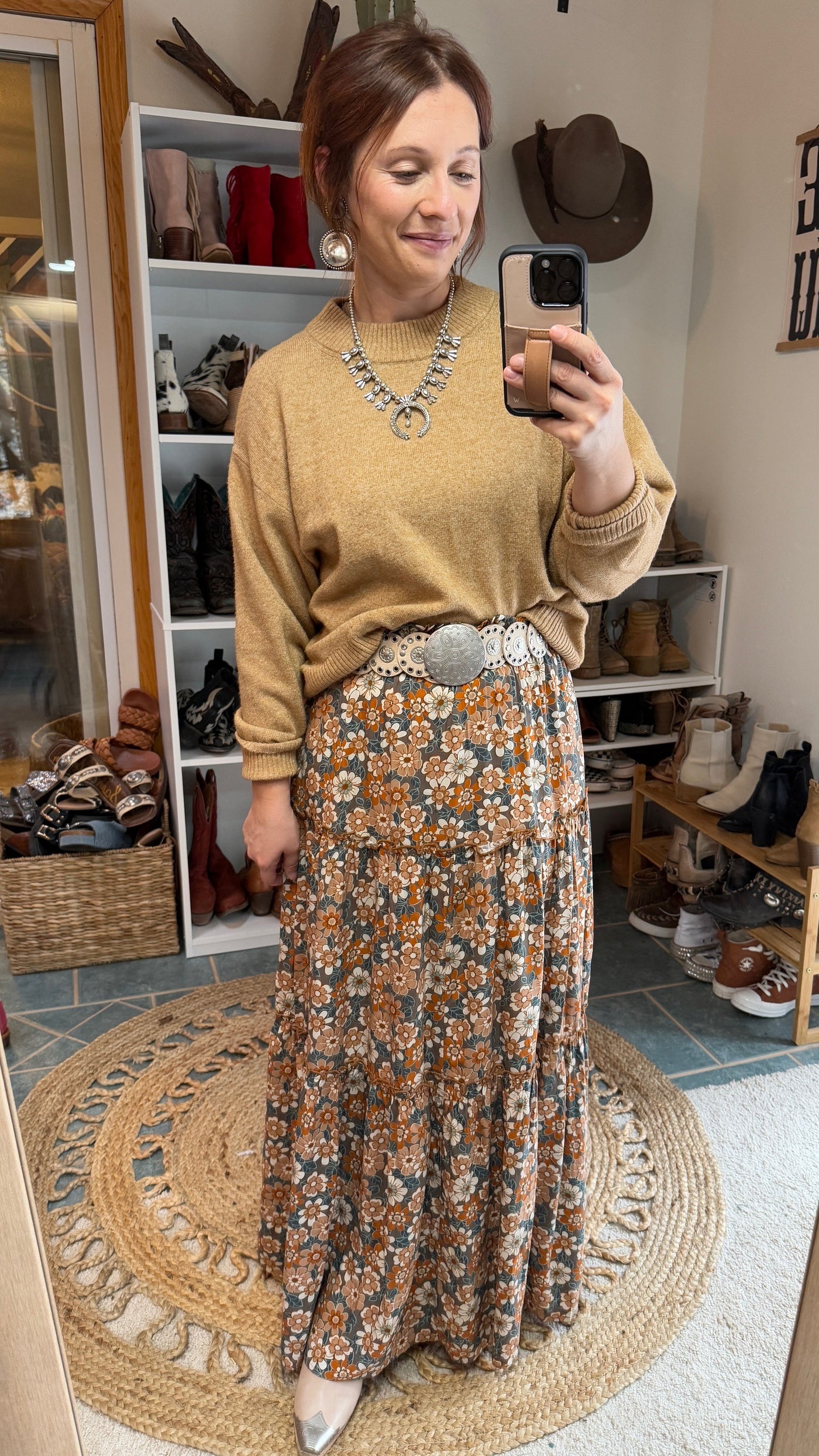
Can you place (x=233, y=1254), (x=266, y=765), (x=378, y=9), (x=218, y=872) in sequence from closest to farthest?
(x=266, y=765)
(x=233, y=1254)
(x=378, y=9)
(x=218, y=872)

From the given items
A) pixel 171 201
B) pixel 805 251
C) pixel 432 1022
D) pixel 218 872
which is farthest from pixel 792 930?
pixel 171 201

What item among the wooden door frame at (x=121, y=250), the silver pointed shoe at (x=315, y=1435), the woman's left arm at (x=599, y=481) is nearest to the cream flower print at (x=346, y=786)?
the woman's left arm at (x=599, y=481)

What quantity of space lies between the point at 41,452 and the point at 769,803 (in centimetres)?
185

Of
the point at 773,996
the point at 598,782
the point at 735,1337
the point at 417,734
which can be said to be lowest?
the point at 735,1337

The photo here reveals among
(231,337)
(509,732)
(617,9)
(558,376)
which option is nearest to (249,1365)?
(509,732)

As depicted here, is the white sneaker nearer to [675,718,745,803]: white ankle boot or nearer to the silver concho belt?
[675,718,745,803]: white ankle boot

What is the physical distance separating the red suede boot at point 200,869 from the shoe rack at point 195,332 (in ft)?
0.10

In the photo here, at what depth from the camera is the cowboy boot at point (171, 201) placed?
6.61 ft

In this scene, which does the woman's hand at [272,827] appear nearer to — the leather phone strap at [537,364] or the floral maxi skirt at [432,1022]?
the floral maxi skirt at [432,1022]

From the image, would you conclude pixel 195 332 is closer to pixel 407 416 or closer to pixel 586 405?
pixel 407 416

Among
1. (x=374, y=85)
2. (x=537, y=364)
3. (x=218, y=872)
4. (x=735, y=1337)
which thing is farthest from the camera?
(x=218, y=872)

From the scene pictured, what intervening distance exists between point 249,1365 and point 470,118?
57.8 inches

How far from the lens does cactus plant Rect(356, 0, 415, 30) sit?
199 centimetres

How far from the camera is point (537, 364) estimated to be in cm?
79
